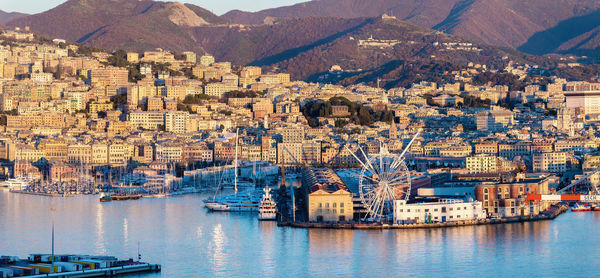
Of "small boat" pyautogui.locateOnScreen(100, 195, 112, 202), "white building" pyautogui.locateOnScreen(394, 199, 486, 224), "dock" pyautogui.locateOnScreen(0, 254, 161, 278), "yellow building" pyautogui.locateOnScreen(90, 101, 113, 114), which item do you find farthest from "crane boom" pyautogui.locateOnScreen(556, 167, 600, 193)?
"yellow building" pyautogui.locateOnScreen(90, 101, 113, 114)

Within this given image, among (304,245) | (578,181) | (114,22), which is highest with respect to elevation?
(114,22)

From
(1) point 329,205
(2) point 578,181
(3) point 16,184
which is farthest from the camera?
(3) point 16,184

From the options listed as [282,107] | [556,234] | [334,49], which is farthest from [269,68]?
[556,234]

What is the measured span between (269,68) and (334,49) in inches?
377

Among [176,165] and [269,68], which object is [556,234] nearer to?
[176,165]

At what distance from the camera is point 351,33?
348 feet

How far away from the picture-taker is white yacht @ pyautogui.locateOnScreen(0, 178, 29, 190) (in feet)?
135

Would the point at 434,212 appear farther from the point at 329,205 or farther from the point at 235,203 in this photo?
the point at 235,203

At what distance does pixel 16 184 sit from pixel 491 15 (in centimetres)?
9861

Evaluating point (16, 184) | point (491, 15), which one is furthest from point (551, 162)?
point (491, 15)

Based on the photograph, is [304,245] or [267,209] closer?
[304,245]

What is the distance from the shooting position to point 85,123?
5375cm

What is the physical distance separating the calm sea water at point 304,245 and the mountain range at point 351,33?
50.0 metres

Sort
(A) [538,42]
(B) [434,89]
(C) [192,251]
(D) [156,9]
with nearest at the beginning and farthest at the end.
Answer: (C) [192,251]
(B) [434,89]
(D) [156,9]
(A) [538,42]
